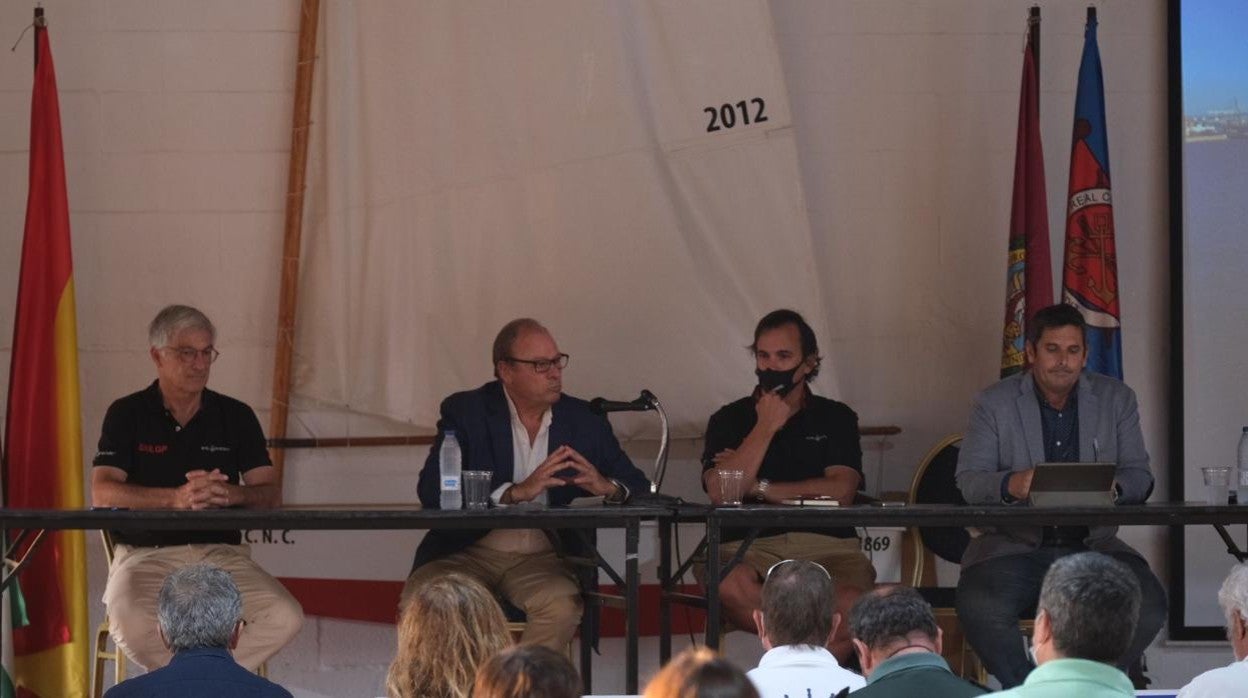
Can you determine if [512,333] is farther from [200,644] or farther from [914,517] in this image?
[200,644]

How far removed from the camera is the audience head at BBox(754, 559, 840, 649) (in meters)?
2.90

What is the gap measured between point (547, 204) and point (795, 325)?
2.96 ft

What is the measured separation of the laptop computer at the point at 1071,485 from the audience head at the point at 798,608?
3.99 ft

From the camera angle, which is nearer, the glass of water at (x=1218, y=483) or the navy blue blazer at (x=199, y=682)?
the navy blue blazer at (x=199, y=682)

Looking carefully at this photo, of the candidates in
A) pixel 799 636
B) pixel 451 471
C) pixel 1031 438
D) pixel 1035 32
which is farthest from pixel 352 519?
pixel 1035 32

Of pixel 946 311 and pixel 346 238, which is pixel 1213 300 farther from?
pixel 346 238

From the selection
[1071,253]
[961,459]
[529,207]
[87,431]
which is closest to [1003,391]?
[961,459]

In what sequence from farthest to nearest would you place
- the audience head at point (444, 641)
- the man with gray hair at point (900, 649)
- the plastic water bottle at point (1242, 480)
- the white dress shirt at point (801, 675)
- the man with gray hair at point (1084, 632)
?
the plastic water bottle at point (1242, 480), the white dress shirt at point (801, 675), the man with gray hair at point (900, 649), the audience head at point (444, 641), the man with gray hair at point (1084, 632)

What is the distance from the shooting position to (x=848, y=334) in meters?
5.23

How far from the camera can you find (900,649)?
2.62 metres

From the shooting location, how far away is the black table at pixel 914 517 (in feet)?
12.7

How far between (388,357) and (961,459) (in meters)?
1.78

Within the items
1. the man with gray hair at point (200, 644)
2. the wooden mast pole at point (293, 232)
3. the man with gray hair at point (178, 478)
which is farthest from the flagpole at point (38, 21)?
the man with gray hair at point (200, 644)

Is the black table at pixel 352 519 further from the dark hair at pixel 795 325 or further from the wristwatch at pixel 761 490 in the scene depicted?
the dark hair at pixel 795 325
